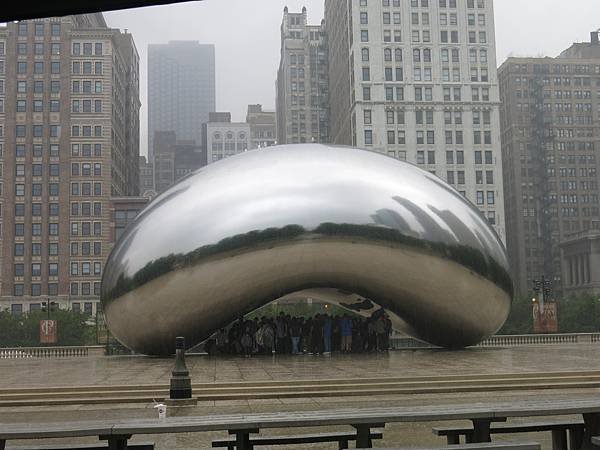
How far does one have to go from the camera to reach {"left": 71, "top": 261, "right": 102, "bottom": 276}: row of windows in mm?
92938

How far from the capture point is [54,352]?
28.5 metres

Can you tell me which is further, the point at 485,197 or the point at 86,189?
the point at 86,189

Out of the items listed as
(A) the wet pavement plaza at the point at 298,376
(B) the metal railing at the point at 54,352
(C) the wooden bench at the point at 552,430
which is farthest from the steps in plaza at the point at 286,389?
(B) the metal railing at the point at 54,352

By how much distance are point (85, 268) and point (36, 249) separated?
22.0 ft

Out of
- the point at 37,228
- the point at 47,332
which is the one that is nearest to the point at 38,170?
the point at 37,228

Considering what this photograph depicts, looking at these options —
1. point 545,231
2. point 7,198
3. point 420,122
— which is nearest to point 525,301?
point 420,122

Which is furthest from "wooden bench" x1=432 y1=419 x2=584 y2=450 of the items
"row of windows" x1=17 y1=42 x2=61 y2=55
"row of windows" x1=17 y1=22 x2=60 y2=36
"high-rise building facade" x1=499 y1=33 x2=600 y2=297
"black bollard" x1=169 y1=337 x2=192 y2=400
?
"high-rise building facade" x1=499 y1=33 x2=600 y2=297

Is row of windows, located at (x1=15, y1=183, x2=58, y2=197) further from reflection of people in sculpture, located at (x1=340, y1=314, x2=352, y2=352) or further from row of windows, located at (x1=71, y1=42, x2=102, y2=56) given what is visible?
reflection of people in sculpture, located at (x1=340, y1=314, x2=352, y2=352)

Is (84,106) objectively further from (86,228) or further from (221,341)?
(221,341)

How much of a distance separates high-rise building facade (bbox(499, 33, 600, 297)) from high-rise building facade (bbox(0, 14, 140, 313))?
6044 centimetres

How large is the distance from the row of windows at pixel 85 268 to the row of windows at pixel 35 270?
6.96 feet

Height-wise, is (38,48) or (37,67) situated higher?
(38,48)

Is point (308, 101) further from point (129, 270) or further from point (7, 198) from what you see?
point (129, 270)

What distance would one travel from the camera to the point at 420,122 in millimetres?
94688
